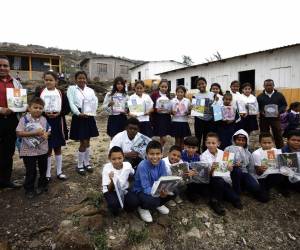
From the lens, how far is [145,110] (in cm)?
500

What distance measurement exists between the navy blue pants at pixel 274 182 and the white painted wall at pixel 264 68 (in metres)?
7.80

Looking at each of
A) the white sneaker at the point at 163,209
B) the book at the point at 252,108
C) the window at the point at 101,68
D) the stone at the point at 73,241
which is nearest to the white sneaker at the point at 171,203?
the white sneaker at the point at 163,209

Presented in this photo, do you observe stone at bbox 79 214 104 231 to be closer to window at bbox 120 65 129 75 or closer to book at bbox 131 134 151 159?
book at bbox 131 134 151 159

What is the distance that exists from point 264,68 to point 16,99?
440 inches

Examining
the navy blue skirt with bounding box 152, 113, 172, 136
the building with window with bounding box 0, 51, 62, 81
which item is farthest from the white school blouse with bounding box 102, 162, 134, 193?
the building with window with bounding box 0, 51, 62, 81

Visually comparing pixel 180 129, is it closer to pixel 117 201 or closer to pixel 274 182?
pixel 274 182

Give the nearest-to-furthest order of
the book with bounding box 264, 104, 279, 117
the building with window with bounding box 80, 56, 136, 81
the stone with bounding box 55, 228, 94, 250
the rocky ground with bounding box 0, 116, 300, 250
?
1. the stone with bounding box 55, 228, 94, 250
2. the rocky ground with bounding box 0, 116, 300, 250
3. the book with bounding box 264, 104, 279, 117
4. the building with window with bounding box 80, 56, 136, 81

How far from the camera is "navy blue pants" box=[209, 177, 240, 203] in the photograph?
3.83 m

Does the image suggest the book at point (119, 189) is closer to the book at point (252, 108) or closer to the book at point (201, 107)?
the book at point (201, 107)

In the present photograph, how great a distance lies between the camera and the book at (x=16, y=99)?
12.8ft

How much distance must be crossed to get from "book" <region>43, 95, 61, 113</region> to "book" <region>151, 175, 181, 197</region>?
198 cm

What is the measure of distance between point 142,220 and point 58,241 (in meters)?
1.03

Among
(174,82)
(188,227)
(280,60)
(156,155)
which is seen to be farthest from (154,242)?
(174,82)

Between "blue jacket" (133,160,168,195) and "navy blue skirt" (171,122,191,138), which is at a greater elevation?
"navy blue skirt" (171,122,191,138)
